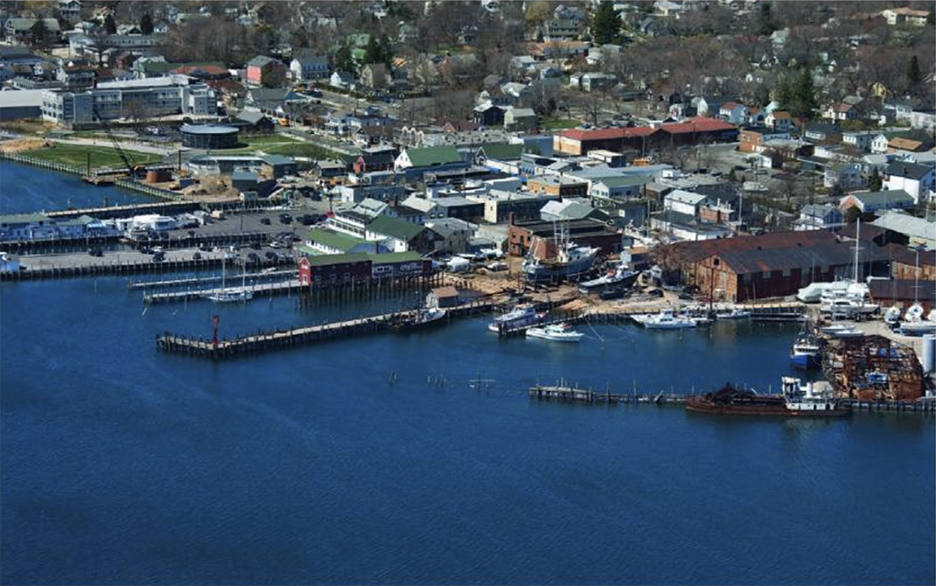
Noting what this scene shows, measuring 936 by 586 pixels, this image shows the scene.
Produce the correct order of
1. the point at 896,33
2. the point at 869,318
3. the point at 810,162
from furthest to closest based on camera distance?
the point at 896,33 → the point at 810,162 → the point at 869,318

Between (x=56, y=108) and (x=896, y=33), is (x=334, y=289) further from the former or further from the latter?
(x=896, y=33)

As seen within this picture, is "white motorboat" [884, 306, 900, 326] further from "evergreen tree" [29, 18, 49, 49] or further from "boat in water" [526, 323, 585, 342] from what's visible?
"evergreen tree" [29, 18, 49, 49]

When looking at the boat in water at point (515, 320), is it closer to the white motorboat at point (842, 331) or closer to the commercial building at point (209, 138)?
the white motorboat at point (842, 331)

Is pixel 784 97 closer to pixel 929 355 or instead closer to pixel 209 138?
pixel 209 138

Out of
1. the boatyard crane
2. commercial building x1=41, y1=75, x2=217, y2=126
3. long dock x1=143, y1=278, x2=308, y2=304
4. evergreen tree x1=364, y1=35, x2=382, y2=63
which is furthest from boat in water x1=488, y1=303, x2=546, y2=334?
evergreen tree x1=364, y1=35, x2=382, y2=63

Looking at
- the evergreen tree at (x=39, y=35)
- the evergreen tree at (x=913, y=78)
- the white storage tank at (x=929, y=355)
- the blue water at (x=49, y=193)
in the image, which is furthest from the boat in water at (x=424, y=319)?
the evergreen tree at (x=39, y=35)

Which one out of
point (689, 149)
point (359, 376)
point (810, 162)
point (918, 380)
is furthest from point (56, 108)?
point (918, 380)

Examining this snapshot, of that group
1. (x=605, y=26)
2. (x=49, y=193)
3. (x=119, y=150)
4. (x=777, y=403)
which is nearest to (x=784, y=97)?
(x=605, y=26)
